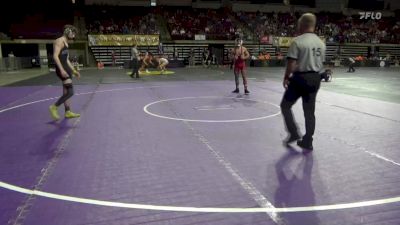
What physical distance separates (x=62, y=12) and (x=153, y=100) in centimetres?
2822

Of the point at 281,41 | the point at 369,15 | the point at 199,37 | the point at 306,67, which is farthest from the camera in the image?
the point at 369,15

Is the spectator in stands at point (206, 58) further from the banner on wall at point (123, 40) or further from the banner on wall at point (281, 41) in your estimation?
the banner on wall at point (281, 41)

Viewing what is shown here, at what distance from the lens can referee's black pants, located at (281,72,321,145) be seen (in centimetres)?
505

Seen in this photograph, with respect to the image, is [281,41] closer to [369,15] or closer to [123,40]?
[369,15]

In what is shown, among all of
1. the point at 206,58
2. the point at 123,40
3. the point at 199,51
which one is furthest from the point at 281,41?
the point at 123,40

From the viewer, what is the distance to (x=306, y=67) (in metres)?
5.02

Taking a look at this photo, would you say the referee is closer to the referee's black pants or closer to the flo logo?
the referee's black pants

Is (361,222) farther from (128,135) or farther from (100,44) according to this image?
(100,44)

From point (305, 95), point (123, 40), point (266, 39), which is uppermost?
point (266, 39)

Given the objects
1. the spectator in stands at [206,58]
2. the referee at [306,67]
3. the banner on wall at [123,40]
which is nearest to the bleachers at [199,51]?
the banner on wall at [123,40]

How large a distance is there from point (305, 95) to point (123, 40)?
90.8ft

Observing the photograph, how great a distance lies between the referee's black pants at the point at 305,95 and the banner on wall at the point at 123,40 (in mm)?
26087

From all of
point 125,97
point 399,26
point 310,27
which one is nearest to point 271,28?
point 399,26

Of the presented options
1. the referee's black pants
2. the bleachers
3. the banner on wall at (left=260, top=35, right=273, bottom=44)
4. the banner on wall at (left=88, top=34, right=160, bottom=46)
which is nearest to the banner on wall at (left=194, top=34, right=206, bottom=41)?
the bleachers
